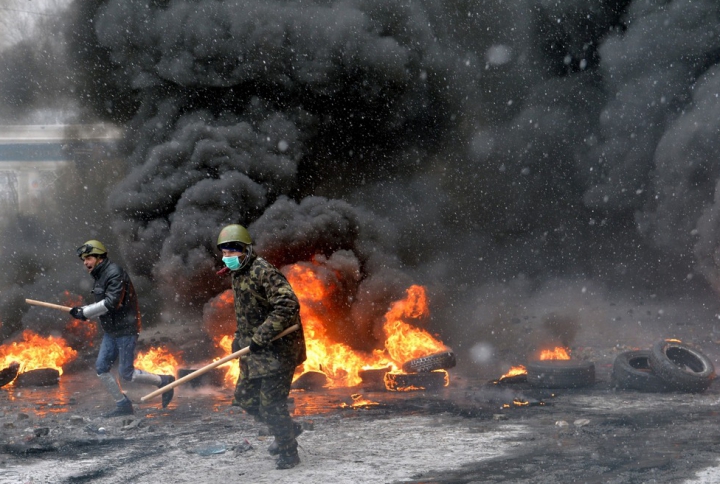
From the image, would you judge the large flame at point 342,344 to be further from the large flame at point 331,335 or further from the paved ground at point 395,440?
the paved ground at point 395,440

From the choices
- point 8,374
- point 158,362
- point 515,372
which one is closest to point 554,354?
point 515,372

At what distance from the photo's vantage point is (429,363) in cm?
1005

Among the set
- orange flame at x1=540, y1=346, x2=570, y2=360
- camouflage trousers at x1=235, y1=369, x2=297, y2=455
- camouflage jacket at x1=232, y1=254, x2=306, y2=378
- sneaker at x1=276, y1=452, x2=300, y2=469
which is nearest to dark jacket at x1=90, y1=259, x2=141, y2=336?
camouflage jacket at x1=232, y1=254, x2=306, y2=378

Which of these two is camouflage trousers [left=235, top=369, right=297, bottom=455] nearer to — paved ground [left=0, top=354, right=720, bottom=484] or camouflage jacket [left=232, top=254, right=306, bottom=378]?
camouflage jacket [left=232, top=254, right=306, bottom=378]

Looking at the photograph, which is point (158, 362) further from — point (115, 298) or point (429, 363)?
point (429, 363)

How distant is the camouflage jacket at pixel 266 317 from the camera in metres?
5.24

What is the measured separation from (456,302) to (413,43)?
6.62 meters

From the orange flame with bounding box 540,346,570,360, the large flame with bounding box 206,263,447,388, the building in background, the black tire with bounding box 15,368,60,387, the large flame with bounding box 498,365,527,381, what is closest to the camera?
the large flame with bounding box 498,365,527,381

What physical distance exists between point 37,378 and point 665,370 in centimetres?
925

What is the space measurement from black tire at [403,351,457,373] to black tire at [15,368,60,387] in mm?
5546

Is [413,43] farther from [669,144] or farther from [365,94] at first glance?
[669,144]

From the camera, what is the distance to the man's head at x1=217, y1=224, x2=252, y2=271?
5465mm

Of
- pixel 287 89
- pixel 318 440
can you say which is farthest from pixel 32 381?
pixel 287 89

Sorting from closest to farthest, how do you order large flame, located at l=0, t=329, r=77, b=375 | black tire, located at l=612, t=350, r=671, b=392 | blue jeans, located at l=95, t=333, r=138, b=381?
blue jeans, located at l=95, t=333, r=138, b=381
black tire, located at l=612, t=350, r=671, b=392
large flame, located at l=0, t=329, r=77, b=375
